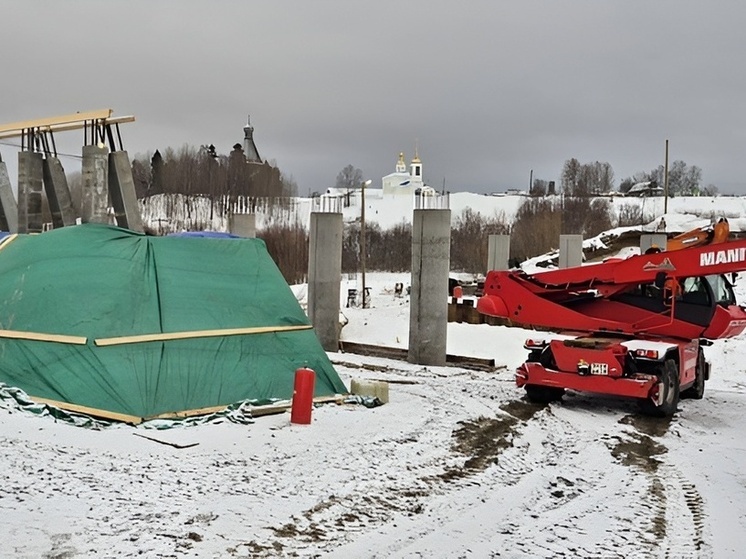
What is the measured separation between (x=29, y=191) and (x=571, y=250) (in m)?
17.5

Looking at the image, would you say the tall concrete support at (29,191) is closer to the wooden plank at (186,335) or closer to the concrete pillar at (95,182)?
the concrete pillar at (95,182)

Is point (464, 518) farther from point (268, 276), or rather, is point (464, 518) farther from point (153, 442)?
point (268, 276)

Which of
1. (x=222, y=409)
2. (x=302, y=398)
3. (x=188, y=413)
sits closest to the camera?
(x=302, y=398)

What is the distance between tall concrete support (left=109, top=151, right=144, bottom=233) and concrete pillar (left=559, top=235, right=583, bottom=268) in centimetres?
1451

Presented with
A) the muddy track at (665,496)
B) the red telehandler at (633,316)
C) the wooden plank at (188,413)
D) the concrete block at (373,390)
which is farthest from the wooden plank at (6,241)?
the muddy track at (665,496)

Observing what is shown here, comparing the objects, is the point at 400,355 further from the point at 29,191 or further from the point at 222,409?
the point at 29,191

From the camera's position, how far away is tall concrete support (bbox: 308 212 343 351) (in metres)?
21.4

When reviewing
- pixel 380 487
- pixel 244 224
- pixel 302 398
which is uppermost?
pixel 244 224

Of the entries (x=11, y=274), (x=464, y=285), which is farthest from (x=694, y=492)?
(x=464, y=285)

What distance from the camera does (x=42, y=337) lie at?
10047 millimetres

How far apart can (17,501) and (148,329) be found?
160 inches

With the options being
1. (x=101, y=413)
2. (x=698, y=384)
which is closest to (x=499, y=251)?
(x=698, y=384)

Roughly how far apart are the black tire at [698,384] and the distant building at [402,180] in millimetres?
85410

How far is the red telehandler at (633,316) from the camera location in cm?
1212
